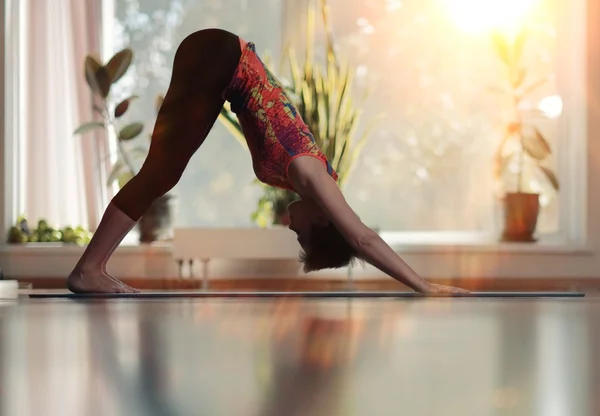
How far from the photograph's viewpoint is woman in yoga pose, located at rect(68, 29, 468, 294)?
7.00ft

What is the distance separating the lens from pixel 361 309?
1.93 metres

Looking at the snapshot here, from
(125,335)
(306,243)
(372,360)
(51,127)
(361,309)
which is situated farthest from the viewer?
(51,127)

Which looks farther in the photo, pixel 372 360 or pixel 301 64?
pixel 301 64

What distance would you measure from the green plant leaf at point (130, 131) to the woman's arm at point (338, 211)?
2.43 meters

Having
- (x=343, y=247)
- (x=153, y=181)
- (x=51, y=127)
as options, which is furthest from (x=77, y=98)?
(x=343, y=247)

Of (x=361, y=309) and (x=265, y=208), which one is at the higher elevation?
(x=265, y=208)

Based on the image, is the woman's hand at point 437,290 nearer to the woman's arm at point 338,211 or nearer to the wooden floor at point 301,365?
the woman's arm at point 338,211

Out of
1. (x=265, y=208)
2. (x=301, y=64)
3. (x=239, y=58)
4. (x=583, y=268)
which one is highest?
(x=301, y=64)

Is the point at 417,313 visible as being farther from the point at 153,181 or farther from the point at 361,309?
the point at 153,181

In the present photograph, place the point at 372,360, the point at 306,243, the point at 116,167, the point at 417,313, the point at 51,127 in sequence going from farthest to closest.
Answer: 1. the point at 51,127
2. the point at 116,167
3. the point at 306,243
4. the point at 417,313
5. the point at 372,360

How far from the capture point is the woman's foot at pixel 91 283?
93.2 inches

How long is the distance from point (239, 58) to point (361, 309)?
30.9 inches

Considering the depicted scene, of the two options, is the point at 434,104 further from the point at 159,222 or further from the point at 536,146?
the point at 159,222

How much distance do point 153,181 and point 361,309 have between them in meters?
0.72
